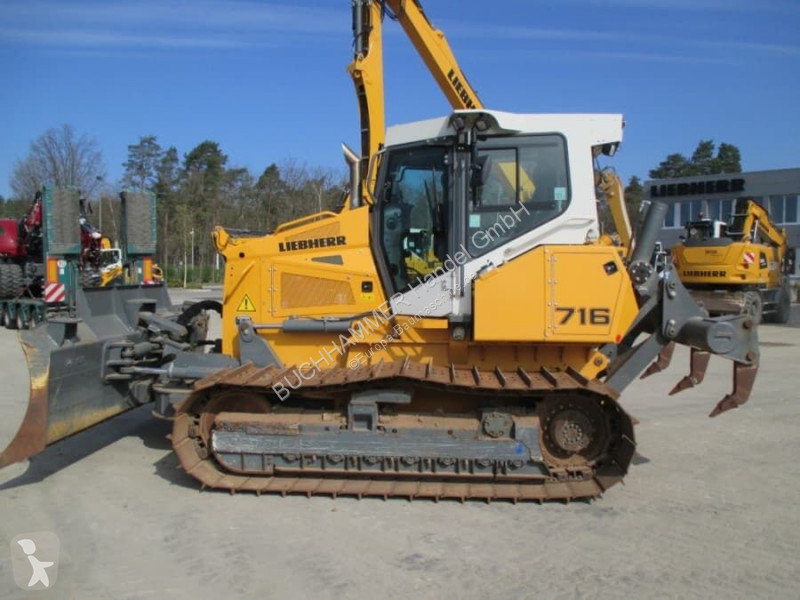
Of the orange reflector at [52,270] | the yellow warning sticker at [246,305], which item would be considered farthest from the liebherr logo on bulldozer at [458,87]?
the orange reflector at [52,270]

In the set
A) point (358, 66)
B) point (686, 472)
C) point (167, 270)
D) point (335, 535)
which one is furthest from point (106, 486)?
point (167, 270)

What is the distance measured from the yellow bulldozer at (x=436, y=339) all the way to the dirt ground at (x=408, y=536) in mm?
325

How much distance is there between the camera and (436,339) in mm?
5566

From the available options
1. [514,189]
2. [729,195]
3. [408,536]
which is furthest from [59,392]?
[729,195]

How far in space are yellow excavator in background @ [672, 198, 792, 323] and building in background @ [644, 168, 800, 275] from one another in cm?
2218

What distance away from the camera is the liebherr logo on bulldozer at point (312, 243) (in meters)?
5.69

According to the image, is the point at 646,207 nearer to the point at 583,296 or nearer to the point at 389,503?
the point at 583,296

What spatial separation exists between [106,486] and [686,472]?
16.6 feet

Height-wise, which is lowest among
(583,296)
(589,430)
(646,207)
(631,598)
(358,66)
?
(631,598)

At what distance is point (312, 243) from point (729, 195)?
4303cm

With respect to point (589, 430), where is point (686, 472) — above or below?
below

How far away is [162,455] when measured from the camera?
639cm

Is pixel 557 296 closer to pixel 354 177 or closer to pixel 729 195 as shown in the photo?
pixel 354 177

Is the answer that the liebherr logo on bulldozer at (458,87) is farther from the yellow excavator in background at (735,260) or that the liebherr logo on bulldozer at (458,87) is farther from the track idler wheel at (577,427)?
the yellow excavator in background at (735,260)
